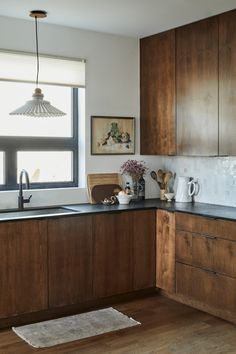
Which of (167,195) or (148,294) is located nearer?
(148,294)

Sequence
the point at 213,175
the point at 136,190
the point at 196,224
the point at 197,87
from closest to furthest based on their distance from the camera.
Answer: the point at 196,224 < the point at 197,87 < the point at 213,175 < the point at 136,190

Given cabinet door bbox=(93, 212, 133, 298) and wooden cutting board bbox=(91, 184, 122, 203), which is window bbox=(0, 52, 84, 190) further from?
cabinet door bbox=(93, 212, 133, 298)

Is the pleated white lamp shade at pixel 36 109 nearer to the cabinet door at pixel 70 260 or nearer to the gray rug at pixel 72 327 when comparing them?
the cabinet door at pixel 70 260

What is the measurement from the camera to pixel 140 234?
173 inches

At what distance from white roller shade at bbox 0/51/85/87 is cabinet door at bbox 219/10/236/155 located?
4.23ft

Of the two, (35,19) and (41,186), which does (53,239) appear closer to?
(41,186)

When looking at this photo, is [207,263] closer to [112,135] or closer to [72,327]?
[72,327]

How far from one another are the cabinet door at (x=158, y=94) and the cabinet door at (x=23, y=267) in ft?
4.94

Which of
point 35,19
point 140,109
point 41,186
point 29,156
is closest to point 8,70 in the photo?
point 35,19

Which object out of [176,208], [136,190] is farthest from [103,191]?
[176,208]

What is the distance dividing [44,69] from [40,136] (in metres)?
0.60

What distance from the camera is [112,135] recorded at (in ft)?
15.8

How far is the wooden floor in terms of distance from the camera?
3.36 m

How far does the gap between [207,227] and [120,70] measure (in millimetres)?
1825
